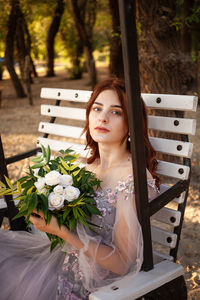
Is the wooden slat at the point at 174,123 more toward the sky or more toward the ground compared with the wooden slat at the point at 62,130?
more toward the sky

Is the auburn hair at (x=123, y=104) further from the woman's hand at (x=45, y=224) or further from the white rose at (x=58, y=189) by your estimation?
the woman's hand at (x=45, y=224)

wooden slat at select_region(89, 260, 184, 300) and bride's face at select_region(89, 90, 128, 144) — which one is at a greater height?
bride's face at select_region(89, 90, 128, 144)

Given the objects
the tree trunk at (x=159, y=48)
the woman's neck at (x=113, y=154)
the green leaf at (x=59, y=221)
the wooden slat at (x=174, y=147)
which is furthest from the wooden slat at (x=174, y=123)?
the tree trunk at (x=159, y=48)

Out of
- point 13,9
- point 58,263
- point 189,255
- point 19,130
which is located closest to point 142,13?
point 189,255

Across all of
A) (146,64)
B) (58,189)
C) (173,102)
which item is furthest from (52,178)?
(146,64)

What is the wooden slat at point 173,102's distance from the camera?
2250mm

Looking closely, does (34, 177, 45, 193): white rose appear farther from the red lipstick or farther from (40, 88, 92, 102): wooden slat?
(40, 88, 92, 102): wooden slat

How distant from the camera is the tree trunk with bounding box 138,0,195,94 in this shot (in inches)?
163

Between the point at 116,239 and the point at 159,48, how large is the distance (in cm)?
295

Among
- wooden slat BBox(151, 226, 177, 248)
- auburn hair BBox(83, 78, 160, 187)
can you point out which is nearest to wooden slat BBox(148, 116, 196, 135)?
auburn hair BBox(83, 78, 160, 187)

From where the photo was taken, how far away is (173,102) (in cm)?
236

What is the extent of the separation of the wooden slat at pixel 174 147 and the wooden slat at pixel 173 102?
0.73 feet

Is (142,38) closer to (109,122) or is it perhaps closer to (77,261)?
(109,122)

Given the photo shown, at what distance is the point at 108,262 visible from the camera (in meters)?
1.84
